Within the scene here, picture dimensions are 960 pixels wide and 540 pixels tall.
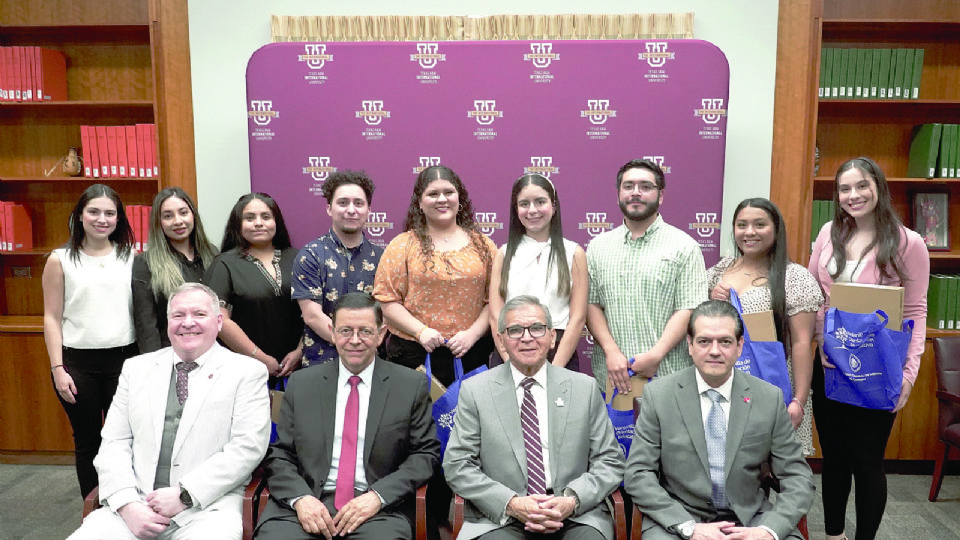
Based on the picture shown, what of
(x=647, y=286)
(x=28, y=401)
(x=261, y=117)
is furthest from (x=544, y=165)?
(x=28, y=401)

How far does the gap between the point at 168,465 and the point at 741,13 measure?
4.21 meters

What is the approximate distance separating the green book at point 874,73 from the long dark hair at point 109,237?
4.66m

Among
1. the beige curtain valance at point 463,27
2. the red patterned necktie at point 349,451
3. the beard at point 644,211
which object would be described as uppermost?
the beige curtain valance at point 463,27

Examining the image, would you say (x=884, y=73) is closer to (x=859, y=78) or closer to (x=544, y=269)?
(x=859, y=78)

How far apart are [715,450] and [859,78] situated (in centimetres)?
316

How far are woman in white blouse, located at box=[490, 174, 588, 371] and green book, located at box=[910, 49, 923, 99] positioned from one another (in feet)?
9.65

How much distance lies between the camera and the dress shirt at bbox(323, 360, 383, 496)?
2426 millimetres

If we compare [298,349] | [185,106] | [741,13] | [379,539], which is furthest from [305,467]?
[741,13]

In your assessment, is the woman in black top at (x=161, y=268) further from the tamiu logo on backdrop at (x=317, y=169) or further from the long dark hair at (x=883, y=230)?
the long dark hair at (x=883, y=230)

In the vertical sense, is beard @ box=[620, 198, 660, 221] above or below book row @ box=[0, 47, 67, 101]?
below

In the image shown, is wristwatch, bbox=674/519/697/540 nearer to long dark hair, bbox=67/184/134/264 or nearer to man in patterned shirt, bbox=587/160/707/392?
man in patterned shirt, bbox=587/160/707/392

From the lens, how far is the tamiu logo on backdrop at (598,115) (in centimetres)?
402

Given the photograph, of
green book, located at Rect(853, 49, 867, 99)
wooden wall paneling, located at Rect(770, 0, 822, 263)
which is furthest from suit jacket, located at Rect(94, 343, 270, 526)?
green book, located at Rect(853, 49, 867, 99)

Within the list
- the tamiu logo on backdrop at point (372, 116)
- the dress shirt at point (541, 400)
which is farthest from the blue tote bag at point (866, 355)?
the tamiu logo on backdrop at point (372, 116)
